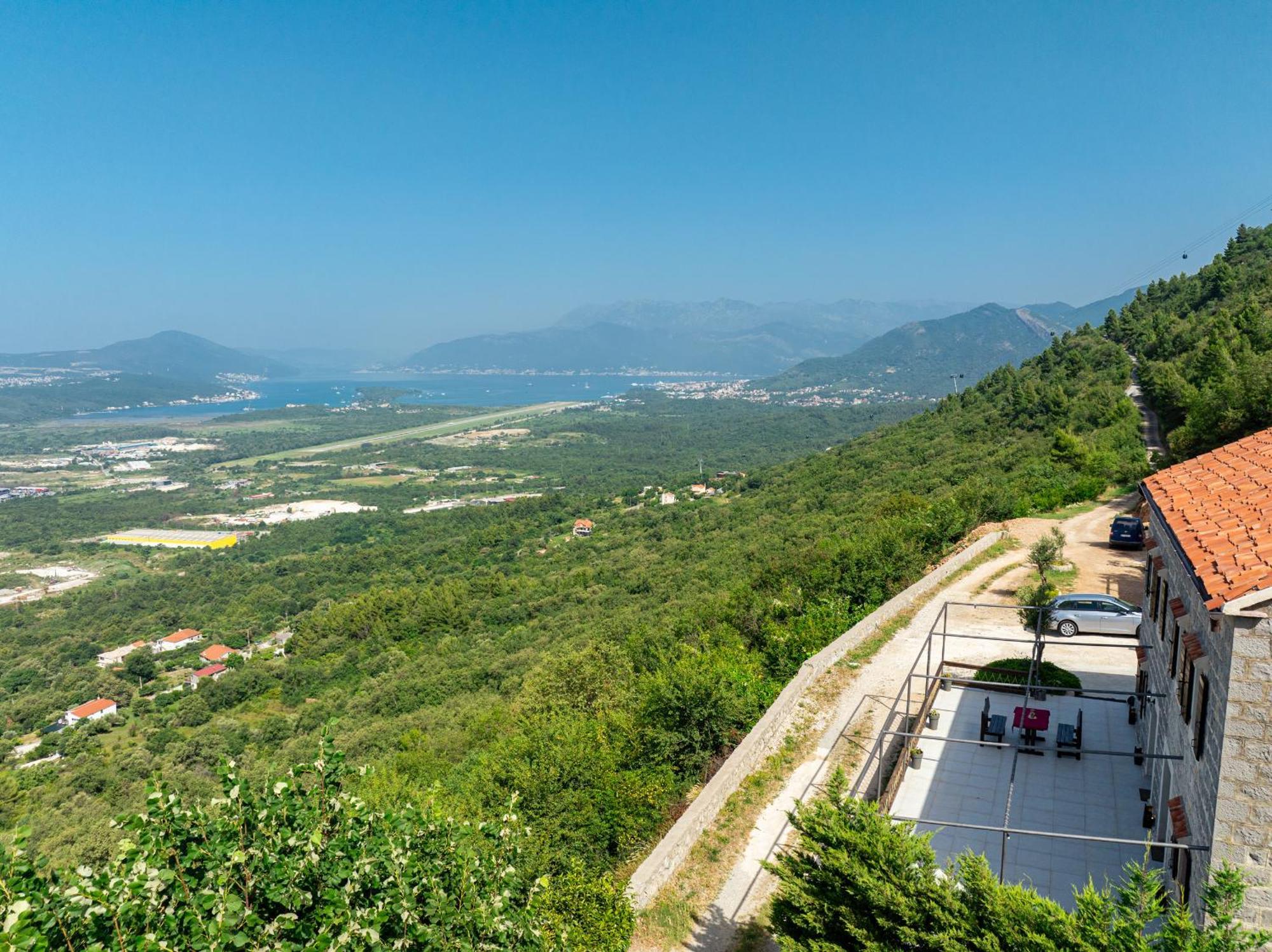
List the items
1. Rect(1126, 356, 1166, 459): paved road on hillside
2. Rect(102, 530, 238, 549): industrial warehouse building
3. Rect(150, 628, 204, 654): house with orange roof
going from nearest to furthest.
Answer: Rect(1126, 356, 1166, 459): paved road on hillside → Rect(150, 628, 204, 654): house with orange roof → Rect(102, 530, 238, 549): industrial warehouse building

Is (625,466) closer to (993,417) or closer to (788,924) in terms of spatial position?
(993,417)

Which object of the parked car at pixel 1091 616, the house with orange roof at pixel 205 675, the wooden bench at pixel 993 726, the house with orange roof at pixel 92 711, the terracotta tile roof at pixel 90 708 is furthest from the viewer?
the house with orange roof at pixel 205 675

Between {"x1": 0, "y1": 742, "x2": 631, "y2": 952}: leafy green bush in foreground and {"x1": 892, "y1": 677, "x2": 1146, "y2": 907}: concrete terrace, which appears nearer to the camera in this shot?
{"x1": 0, "y1": 742, "x2": 631, "y2": 952}: leafy green bush in foreground

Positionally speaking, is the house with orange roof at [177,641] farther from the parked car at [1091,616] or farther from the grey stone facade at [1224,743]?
the grey stone facade at [1224,743]

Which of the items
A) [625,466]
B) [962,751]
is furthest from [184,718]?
[625,466]

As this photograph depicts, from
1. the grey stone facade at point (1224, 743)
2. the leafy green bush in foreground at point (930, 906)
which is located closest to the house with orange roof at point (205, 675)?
the leafy green bush in foreground at point (930, 906)

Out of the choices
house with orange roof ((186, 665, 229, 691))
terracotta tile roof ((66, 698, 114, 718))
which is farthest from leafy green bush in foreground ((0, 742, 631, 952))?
terracotta tile roof ((66, 698, 114, 718))

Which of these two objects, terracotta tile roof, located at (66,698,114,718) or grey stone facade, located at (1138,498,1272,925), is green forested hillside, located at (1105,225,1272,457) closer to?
grey stone facade, located at (1138,498,1272,925)
